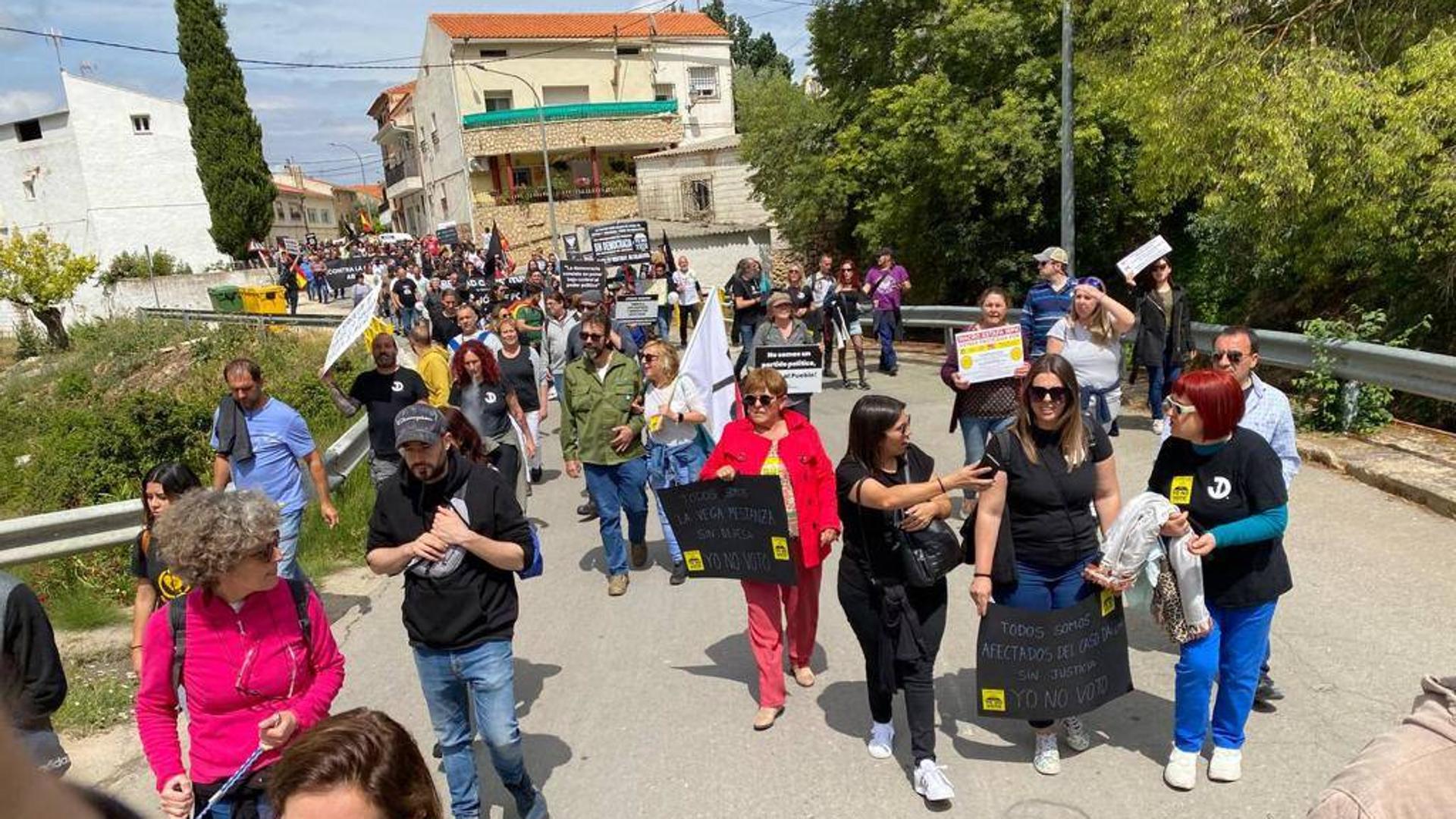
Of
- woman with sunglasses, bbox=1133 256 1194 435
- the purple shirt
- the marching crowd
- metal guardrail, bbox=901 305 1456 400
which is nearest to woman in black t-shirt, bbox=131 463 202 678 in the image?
the marching crowd

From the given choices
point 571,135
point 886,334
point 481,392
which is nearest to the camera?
point 481,392

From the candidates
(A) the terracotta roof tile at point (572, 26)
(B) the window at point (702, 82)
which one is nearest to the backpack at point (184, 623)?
(A) the terracotta roof tile at point (572, 26)

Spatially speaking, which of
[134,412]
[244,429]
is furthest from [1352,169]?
[134,412]

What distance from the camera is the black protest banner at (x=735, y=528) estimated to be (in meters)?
4.82

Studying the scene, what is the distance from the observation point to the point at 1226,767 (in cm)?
397

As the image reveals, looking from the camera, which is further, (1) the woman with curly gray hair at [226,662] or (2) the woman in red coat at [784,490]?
(2) the woman in red coat at [784,490]

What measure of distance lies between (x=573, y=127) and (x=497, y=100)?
531cm

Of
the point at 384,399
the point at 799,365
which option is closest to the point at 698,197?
the point at 799,365

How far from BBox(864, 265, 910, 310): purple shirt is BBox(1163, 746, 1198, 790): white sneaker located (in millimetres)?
10308

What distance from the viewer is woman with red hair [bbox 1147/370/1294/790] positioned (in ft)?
12.4

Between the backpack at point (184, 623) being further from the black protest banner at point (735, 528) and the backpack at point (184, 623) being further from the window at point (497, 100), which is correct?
the window at point (497, 100)

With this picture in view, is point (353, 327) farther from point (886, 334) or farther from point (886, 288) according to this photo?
point (886, 334)

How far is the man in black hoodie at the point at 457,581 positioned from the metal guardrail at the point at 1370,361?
723cm

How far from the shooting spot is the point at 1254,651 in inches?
154
